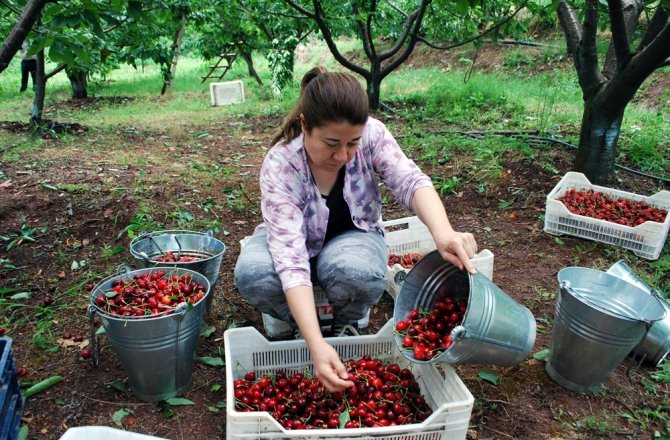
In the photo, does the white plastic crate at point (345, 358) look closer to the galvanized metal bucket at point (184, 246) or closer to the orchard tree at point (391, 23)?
the galvanized metal bucket at point (184, 246)

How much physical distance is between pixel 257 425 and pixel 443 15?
7.60 metres

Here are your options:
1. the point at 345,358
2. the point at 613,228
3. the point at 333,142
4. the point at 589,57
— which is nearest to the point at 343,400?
the point at 345,358

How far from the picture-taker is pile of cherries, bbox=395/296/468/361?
1.76 meters

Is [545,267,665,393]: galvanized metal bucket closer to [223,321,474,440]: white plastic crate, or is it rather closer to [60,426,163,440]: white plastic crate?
[223,321,474,440]: white plastic crate

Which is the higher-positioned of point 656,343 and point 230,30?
point 230,30

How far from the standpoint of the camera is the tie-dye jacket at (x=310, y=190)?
6.56 feet

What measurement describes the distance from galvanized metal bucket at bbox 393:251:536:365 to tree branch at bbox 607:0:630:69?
105 inches

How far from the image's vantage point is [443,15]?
7809 mm

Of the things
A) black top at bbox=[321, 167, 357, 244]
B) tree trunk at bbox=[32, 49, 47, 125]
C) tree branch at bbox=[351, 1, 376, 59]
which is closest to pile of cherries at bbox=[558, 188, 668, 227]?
black top at bbox=[321, 167, 357, 244]

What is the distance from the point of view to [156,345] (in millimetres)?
1871

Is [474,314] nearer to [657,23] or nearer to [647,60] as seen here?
[647,60]

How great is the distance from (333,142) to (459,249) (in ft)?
1.98

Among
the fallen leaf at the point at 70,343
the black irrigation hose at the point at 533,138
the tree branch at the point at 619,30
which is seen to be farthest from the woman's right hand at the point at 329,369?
the black irrigation hose at the point at 533,138

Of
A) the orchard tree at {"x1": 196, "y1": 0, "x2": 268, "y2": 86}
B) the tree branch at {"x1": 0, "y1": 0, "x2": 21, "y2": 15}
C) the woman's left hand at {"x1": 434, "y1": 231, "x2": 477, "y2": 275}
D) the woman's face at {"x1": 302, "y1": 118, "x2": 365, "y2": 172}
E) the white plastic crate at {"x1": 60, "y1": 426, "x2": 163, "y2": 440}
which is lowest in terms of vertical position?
the white plastic crate at {"x1": 60, "y1": 426, "x2": 163, "y2": 440}
